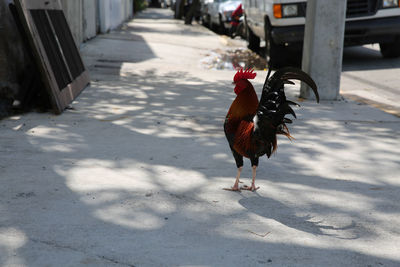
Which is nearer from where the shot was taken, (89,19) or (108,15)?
(89,19)

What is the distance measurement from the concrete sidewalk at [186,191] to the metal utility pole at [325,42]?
1.69 ft

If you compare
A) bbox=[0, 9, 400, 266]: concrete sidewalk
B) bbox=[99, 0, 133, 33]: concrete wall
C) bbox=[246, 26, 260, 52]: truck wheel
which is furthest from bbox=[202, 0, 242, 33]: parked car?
bbox=[0, 9, 400, 266]: concrete sidewalk

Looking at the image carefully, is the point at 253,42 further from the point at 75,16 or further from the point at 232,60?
the point at 75,16

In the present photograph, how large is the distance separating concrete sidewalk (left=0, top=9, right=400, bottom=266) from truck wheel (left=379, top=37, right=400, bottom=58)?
564cm

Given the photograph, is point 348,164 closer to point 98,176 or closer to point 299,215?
point 299,215

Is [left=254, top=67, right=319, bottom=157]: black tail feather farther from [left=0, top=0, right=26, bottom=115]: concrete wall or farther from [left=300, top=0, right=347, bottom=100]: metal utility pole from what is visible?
[left=300, top=0, right=347, bottom=100]: metal utility pole

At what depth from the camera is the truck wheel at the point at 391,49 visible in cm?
1201

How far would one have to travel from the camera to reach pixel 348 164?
15.9 feet

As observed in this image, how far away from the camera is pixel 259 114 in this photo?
376cm

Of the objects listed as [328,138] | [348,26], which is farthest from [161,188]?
[348,26]

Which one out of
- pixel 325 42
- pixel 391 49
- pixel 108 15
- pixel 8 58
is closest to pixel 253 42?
pixel 391 49

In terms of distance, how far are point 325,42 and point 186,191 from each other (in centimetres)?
439

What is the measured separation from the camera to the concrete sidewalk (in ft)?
10.0

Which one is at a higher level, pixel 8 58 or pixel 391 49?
pixel 8 58
